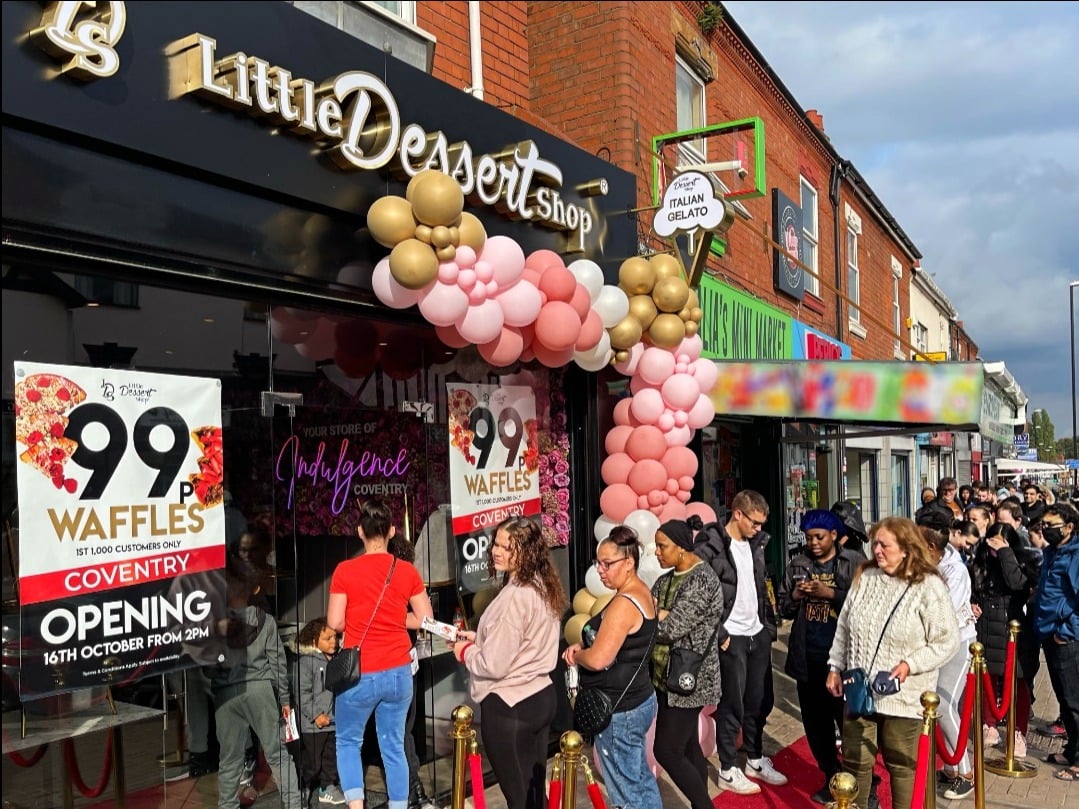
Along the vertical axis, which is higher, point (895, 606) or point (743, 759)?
point (895, 606)

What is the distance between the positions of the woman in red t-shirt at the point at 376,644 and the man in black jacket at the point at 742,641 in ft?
6.53

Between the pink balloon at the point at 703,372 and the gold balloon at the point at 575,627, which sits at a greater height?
the pink balloon at the point at 703,372

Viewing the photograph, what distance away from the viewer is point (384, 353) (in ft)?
18.4

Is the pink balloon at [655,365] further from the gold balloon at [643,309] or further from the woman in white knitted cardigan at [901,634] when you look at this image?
the woman in white knitted cardigan at [901,634]

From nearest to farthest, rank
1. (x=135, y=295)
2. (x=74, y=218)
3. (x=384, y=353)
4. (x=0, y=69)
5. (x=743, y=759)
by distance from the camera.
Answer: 1. (x=0, y=69)
2. (x=74, y=218)
3. (x=135, y=295)
4. (x=384, y=353)
5. (x=743, y=759)

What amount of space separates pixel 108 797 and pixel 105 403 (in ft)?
6.20

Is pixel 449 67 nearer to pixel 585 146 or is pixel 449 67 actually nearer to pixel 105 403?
pixel 585 146

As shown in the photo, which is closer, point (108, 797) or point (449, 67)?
point (108, 797)

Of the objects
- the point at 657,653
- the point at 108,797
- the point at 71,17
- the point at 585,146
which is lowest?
the point at 108,797

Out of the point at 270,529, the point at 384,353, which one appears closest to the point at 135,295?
the point at 270,529

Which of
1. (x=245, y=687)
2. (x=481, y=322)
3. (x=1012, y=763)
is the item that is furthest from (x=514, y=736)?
(x=1012, y=763)

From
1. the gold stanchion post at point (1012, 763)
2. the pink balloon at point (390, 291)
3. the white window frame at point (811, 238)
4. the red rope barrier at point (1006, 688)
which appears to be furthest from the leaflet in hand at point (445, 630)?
the white window frame at point (811, 238)

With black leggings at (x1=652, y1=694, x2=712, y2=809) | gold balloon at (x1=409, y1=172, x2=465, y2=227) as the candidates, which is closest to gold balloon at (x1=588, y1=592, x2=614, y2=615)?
black leggings at (x1=652, y1=694, x2=712, y2=809)

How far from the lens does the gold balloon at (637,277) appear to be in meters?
6.53
